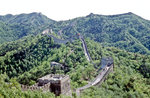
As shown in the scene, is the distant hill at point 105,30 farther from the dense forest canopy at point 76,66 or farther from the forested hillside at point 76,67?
the forested hillside at point 76,67

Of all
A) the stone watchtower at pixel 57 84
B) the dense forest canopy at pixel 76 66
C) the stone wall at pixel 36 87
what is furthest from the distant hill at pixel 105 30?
the stone wall at pixel 36 87

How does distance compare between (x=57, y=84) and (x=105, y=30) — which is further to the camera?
(x=105, y=30)

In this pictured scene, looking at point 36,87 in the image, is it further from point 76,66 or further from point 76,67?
point 76,66

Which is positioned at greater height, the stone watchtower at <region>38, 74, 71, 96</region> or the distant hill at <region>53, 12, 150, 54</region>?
the stone watchtower at <region>38, 74, 71, 96</region>

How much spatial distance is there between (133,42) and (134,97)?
81.2 meters

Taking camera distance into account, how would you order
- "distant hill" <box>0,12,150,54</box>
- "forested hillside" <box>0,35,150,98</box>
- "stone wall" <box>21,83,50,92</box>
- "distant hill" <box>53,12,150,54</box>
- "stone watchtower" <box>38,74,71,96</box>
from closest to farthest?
"stone wall" <box>21,83,50,92</box> → "stone watchtower" <box>38,74,71,96</box> → "forested hillside" <box>0,35,150,98</box> → "distant hill" <box>53,12,150,54</box> → "distant hill" <box>0,12,150,54</box>

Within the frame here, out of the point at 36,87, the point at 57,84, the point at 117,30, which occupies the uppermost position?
the point at 36,87

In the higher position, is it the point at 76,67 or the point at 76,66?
the point at 76,67

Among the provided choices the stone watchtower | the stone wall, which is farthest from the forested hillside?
the stone watchtower

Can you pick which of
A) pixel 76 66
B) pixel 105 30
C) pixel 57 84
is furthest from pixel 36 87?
pixel 105 30

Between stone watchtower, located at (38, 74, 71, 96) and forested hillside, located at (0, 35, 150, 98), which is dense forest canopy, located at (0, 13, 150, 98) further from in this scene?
stone watchtower, located at (38, 74, 71, 96)

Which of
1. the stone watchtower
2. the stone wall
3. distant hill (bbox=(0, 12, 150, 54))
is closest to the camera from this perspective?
the stone wall

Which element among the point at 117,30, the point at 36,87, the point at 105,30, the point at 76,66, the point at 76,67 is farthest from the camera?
the point at 105,30

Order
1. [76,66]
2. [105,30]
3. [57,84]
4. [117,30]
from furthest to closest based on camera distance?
[105,30]
[117,30]
[76,66]
[57,84]
